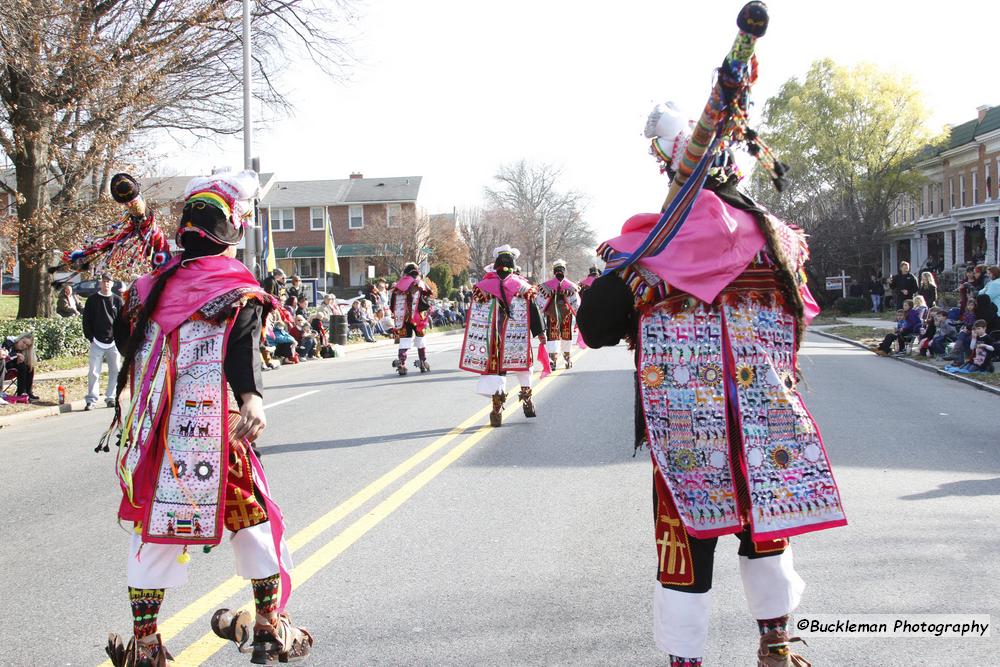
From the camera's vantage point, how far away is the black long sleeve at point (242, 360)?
3.62 metres

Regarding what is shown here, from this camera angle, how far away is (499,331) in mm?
10555

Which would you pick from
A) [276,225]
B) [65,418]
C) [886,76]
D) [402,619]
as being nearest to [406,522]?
[402,619]

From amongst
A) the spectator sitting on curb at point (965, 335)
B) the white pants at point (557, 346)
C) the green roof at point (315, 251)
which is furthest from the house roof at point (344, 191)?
the spectator sitting on curb at point (965, 335)

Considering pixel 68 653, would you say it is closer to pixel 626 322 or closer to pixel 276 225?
pixel 626 322

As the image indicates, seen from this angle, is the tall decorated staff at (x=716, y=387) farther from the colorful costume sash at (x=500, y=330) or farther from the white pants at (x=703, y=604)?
the colorful costume sash at (x=500, y=330)

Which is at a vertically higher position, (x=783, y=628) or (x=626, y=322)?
(x=626, y=322)

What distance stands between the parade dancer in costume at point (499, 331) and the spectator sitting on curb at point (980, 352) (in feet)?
30.3

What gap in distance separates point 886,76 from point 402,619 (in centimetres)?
5377

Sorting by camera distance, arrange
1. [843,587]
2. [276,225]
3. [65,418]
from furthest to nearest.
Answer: [276,225] < [65,418] < [843,587]

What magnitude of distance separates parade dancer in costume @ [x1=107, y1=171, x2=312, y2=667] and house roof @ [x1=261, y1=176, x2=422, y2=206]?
60033mm

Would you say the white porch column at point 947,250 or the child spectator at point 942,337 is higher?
the white porch column at point 947,250

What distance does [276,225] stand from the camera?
6569cm

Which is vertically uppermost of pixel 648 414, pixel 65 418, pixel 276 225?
pixel 276 225

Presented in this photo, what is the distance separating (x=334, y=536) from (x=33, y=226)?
18407 mm
